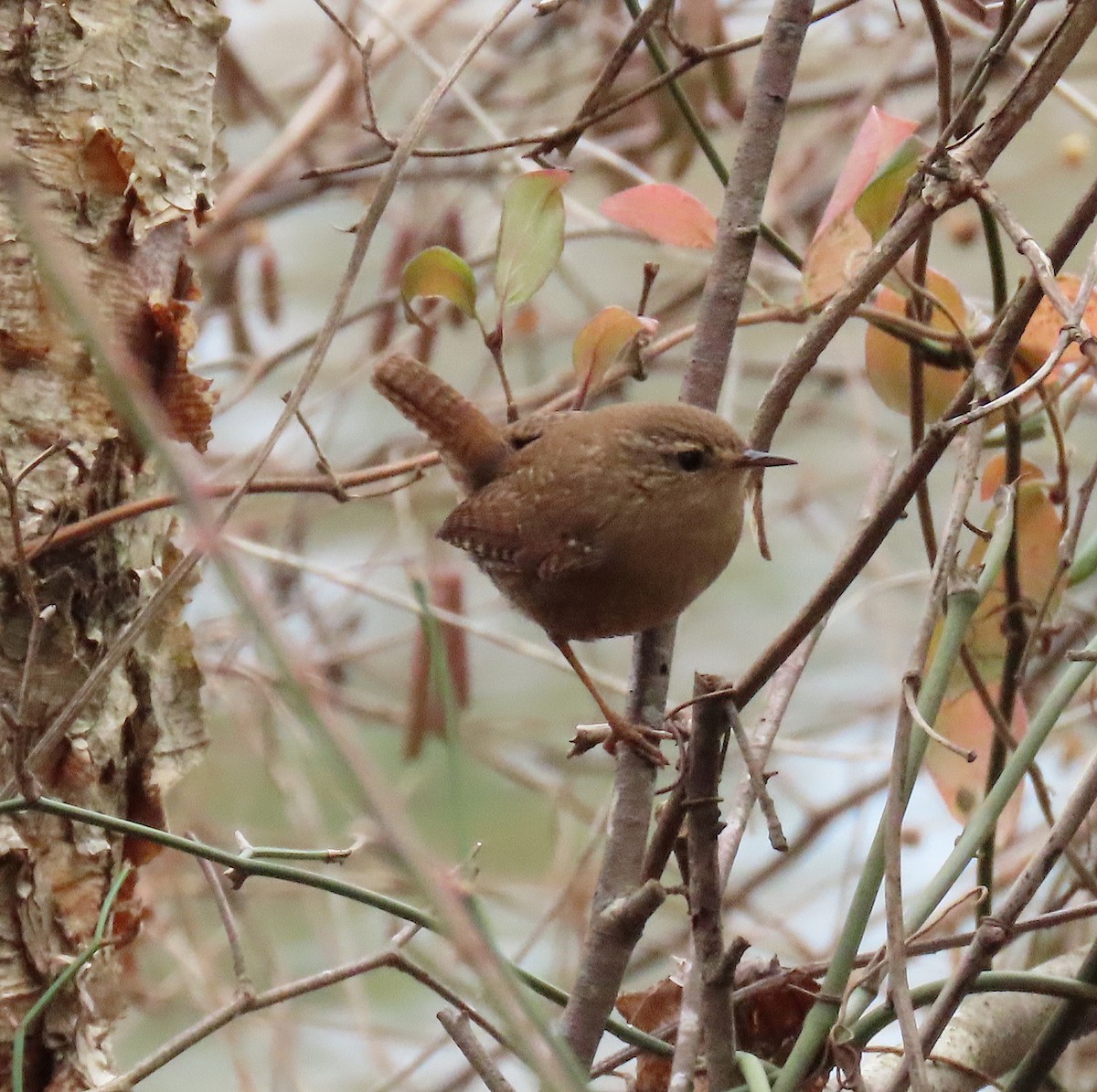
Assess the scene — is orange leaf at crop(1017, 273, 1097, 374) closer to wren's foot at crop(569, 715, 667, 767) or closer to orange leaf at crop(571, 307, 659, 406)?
orange leaf at crop(571, 307, 659, 406)

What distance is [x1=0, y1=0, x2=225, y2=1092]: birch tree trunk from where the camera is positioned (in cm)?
120

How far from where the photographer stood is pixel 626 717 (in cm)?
119

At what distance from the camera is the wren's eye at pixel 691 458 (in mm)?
1462

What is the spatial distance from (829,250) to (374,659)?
259 cm

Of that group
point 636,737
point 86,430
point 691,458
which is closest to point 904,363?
point 691,458

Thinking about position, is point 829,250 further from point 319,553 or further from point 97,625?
point 319,553

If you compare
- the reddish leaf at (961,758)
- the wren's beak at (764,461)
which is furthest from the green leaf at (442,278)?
the reddish leaf at (961,758)

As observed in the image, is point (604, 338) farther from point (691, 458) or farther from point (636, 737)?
point (636, 737)

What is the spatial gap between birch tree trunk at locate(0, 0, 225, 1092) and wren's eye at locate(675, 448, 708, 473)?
0.51 metres

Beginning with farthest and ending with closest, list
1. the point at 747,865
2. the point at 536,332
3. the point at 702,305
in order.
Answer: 1. the point at 747,865
2. the point at 536,332
3. the point at 702,305

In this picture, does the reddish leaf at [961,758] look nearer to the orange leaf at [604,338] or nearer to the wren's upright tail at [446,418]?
the orange leaf at [604,338]

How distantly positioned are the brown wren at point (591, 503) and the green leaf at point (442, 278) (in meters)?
0.25

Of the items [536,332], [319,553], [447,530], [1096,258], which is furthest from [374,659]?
[1096,258]

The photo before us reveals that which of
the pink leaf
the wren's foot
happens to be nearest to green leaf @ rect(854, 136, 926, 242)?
the pink leaf
